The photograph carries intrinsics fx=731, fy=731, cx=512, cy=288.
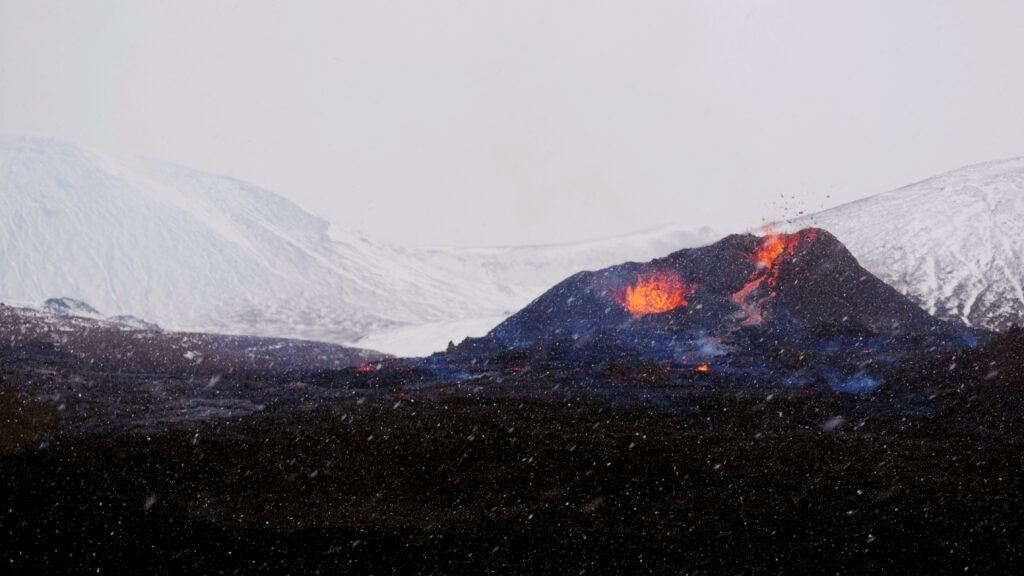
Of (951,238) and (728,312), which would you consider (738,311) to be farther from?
(951,238)

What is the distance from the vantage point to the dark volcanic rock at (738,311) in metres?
23.3

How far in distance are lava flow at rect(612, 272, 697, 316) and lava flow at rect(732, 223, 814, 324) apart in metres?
1.93

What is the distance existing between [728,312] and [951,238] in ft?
56.5

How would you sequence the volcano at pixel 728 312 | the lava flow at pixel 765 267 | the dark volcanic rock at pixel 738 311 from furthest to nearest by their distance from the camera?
the lava flow at pixel 765 267 < the dark volcanic rock at pixel 738 311 < the volcano at pixel 728 312

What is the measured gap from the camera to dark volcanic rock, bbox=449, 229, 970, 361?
23.3m

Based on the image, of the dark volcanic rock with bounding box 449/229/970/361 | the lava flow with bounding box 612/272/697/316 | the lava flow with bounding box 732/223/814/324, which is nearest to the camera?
the dark volcanic rock with bounding box 449/229/970/361

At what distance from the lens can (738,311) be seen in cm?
2536

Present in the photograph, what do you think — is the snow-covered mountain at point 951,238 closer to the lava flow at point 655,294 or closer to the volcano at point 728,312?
the volcano at point 728,312

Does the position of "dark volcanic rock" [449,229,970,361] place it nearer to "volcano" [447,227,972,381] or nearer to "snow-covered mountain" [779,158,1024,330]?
"volcano" [447,227,972,381]

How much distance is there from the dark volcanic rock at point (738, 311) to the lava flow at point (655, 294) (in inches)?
6.8

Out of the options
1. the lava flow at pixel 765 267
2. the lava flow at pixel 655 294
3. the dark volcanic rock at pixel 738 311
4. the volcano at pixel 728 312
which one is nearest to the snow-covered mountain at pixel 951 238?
the volcano at pixel 728 312

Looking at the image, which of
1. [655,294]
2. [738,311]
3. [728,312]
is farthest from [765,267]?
[655,294]

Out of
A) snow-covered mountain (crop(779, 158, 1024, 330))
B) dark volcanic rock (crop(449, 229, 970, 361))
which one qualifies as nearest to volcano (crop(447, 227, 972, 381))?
dark volcanic rock (crop(449, 229, 970, 361))

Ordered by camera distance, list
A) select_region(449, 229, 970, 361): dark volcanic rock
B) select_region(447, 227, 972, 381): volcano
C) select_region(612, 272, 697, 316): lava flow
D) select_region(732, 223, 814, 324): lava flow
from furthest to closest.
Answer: select_region(612, 272, 697, 316): lava flow
select_region(732, 223, 814, 324): lava flow
select_region(449, 229, 970, 361): dark volcanic rock
select_region(447, 227, 972, 381): volcano
